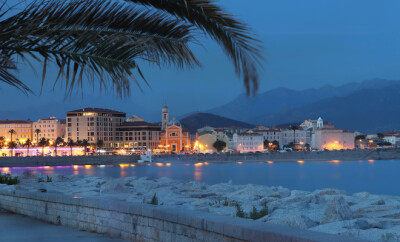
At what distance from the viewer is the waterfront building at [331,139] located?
14762 cm

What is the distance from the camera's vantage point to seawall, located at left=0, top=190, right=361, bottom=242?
12.8 feet

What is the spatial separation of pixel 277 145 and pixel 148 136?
35.8 m

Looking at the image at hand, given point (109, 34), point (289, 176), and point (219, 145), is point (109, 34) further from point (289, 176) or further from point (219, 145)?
point (219, 145)

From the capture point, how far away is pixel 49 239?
243 inches

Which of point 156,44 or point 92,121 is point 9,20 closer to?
point 156,44

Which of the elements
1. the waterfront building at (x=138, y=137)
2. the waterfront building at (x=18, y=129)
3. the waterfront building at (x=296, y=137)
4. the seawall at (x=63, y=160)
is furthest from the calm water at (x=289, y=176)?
the waterfront building at (x=18, y=129)

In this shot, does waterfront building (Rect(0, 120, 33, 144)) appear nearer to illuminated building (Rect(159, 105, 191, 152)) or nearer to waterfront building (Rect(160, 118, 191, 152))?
illuminated building (Rect(159, 105, 191, 152))

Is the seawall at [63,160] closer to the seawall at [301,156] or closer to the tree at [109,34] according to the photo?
the seawall at [301,156]

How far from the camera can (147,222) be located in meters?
5.42

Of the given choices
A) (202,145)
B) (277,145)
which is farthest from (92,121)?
(277,145)

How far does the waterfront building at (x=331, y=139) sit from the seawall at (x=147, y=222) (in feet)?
470

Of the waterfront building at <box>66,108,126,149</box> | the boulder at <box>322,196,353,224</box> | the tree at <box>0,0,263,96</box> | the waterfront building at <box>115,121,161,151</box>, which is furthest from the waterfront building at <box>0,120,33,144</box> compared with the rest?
the tree at <box>0,0,263,96</box>

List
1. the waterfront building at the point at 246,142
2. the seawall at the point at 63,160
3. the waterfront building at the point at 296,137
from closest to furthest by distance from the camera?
the seawall at the point at 63,160
the waterfront building at the point at 246,142
the waterfront building at the point at 296,137

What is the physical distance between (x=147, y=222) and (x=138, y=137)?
431 feet
